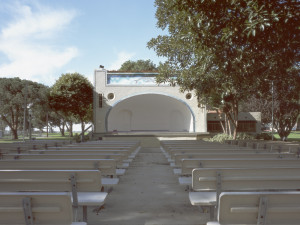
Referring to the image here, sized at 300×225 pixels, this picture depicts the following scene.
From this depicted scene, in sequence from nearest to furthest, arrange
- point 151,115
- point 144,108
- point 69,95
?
point 69,95, point 144,108, point 151,115

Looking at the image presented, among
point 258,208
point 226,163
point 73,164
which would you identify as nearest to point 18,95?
point 73,164

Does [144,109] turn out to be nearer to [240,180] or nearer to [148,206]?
[148,206]

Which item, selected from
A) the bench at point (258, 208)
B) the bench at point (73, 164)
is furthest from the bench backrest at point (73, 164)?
the bench at point (258, 208)

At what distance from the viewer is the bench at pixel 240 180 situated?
2938 millimetres

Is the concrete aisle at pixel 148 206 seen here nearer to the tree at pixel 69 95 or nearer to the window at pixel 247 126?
the tree at pixel 69 95

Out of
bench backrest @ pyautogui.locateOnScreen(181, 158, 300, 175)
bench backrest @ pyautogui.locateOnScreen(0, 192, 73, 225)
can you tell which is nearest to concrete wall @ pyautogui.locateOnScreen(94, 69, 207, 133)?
bench backrest @ pyautogui.locateOnScreen(181, 158, 300, 175)

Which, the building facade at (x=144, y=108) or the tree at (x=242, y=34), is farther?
the building facade at (x=144, y=108)

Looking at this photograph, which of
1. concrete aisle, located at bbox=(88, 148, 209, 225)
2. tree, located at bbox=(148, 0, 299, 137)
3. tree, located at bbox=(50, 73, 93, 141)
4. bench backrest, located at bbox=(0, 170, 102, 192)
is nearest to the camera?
bench backrest, located at bbox=(0, 170, 102, 192)

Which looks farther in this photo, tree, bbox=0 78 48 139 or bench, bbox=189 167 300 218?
tree, bbox=0 78 48 139

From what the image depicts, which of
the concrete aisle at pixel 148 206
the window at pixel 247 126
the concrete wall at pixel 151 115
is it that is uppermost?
the concrete wall at pixel 151 115

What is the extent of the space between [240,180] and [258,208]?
950 mm

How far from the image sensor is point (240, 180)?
2.97 meters

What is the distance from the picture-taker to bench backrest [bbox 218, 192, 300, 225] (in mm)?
2000

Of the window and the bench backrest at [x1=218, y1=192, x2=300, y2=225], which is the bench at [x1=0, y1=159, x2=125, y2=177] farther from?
the window
